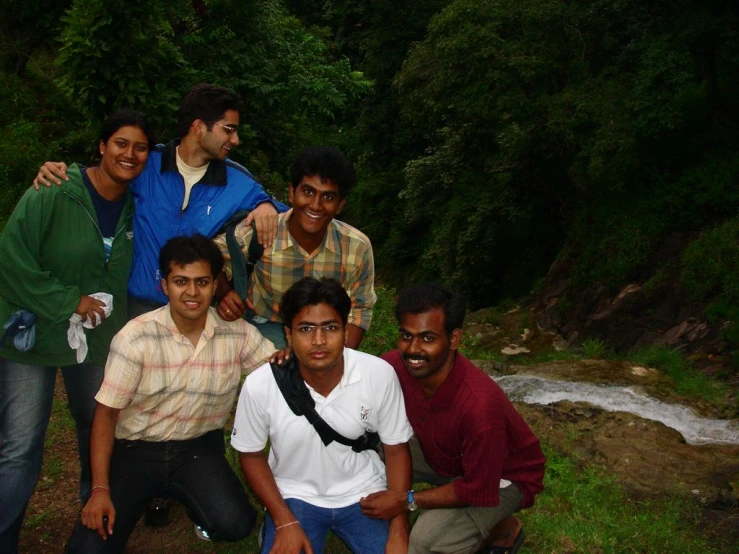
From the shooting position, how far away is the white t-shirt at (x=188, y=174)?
13.0 ft

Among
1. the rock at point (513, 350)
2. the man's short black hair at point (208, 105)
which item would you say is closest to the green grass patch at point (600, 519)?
the man's short black hair at point (208, 105)

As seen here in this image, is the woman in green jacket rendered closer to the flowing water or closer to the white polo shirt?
the white polo shirt

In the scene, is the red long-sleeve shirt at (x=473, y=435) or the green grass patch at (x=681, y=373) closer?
the red long-sleeve shirt at (x=473, y=435)

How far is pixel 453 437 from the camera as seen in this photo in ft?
11.9

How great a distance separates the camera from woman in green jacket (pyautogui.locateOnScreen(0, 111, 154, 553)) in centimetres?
353

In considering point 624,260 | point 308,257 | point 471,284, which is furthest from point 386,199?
point 308,257

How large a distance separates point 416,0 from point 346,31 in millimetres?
4477

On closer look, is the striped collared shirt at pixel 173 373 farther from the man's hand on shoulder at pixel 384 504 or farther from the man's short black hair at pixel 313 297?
the man's hand on shoulder at pixel 384 504

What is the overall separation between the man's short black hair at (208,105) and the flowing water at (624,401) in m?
7.72

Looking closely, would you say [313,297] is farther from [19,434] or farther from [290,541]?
[19,434]

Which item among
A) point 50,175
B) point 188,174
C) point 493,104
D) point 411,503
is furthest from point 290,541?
point 493,104

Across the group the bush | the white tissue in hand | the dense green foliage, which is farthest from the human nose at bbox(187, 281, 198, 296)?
the bush

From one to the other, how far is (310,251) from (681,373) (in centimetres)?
1016

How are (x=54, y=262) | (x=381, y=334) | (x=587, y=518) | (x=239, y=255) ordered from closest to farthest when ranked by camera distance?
(x=54, y=262), (x=239, y=255), (x=587, y=518), (x=381, y=334)
